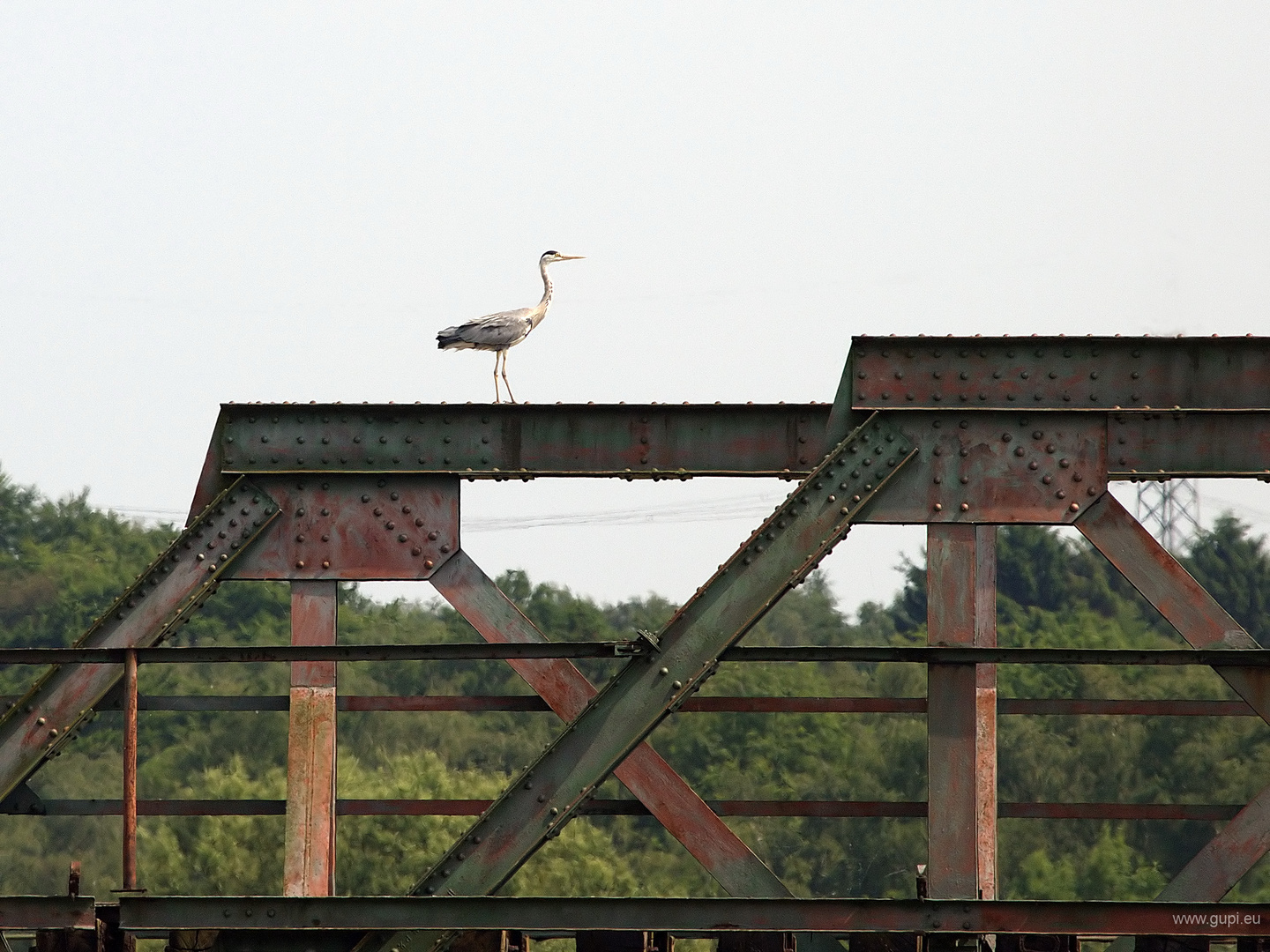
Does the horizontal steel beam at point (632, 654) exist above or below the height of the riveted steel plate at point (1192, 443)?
below

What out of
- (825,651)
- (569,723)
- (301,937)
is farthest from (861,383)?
(301,937)

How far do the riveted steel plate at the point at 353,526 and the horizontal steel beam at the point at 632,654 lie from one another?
1140 mm

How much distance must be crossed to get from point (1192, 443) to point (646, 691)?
283 centimetres

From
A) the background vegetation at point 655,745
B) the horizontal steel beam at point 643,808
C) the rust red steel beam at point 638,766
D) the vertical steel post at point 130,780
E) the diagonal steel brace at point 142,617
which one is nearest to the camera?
the vertical steel post at point 130,780

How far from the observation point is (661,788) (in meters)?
9.66

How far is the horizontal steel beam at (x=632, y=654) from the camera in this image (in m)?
8.62

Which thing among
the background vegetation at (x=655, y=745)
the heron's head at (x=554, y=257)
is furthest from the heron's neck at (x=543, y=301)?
the background vegetation at (x=655, y=745)

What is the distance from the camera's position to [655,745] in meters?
62.6

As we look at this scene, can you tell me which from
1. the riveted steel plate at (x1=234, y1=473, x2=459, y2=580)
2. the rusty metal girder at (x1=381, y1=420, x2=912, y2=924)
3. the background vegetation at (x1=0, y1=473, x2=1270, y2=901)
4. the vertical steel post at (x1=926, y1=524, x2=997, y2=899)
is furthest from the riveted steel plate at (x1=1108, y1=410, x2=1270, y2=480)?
the background vegetation at (x1=0, y1=473, x2=1270, y2=901)

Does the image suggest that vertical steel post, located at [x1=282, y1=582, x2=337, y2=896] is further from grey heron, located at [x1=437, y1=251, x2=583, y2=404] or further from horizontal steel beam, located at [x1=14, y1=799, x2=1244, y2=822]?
grey heron, located at [x1=437, y1=251, x2=583, y2=404]

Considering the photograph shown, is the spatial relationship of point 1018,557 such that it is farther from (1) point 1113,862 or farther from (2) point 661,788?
(2) point 661,788

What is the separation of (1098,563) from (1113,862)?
109 feet

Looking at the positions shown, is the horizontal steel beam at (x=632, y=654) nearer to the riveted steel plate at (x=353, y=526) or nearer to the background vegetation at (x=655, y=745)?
the riveted steel plate at (x=353, y=526)

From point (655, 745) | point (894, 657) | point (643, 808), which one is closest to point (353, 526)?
point (643, 808)
